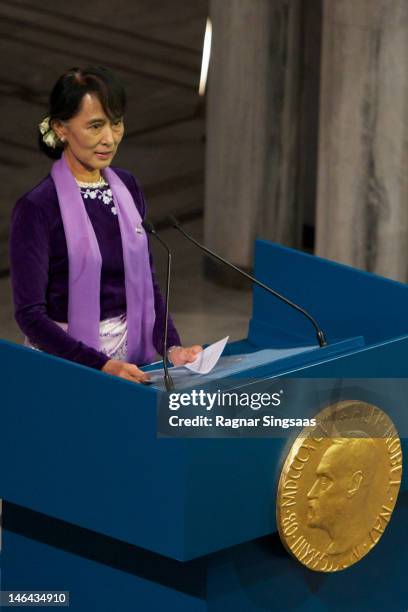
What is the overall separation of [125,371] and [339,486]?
644 mm

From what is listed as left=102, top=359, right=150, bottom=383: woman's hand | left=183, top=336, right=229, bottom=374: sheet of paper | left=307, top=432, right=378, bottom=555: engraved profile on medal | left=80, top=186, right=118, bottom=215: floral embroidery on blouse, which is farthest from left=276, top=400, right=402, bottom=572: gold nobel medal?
left=80, top=186, right=118, bottom=215: floral embroidery on blouse

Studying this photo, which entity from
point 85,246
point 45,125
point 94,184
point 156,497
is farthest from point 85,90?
point 156,497

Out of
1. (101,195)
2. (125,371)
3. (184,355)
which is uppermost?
(101,195)

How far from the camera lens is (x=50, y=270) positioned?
5.17 metres

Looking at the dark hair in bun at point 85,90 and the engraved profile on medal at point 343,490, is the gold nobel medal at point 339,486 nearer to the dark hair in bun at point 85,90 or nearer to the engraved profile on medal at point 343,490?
the engraved profile on medal at point 343,490

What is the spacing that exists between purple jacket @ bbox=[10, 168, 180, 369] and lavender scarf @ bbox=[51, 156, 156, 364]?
0.09ft

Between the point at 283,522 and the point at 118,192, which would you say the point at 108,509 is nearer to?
the point at 283,522

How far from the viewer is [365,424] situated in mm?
4824

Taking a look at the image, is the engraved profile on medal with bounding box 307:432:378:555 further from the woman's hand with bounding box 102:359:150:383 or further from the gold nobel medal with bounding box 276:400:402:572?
the woman's hand with bounding box 102:359:150:383

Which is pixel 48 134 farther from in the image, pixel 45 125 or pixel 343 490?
pixel 343 490

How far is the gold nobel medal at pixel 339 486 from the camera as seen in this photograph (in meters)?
4.69

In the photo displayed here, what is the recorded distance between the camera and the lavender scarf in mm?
5137

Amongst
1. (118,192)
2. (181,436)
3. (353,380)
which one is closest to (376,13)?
(118,192)

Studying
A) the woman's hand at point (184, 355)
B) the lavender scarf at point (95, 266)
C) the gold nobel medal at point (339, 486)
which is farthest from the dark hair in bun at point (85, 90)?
the gold nobel medal at point (339, 486)
